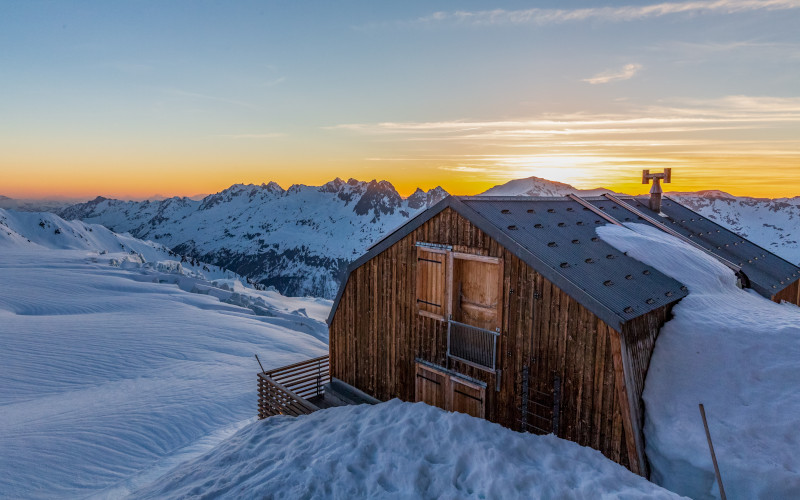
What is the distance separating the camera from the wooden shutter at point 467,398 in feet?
30.3

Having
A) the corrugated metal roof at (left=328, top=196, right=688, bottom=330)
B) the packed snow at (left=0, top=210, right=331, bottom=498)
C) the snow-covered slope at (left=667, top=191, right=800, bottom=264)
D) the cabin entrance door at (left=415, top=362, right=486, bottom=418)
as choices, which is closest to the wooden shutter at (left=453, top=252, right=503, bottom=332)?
the corrugated metal roof at (left=328, top=196, right=688, bottom=330)

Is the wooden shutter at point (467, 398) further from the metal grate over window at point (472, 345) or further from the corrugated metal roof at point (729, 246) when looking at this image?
the corrugated metal roof at point (729, 246)

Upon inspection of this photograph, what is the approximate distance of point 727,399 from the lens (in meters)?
7.24

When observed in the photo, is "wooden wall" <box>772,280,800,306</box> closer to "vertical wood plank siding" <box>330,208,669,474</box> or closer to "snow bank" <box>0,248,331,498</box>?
"vertical wood plank siding" <box>330,208,669,474</box>

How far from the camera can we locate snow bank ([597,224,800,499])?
21.2ft

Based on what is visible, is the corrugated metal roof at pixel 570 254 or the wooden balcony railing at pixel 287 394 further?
the wooden balcony railing at pixel 287 394

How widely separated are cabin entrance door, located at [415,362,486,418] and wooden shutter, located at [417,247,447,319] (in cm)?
135

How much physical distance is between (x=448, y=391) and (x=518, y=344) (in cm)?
227

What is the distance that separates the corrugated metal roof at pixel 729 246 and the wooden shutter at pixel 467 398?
8.61 m

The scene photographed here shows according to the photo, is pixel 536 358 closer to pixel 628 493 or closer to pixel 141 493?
pixel 628 493

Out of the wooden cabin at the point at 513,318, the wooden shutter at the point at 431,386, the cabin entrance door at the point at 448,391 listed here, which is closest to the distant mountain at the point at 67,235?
the wooden cabin at the point at 513,318

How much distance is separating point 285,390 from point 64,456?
20.9ft

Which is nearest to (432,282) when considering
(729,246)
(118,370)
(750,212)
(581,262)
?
(581,262)

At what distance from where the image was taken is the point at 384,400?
11.5 m
